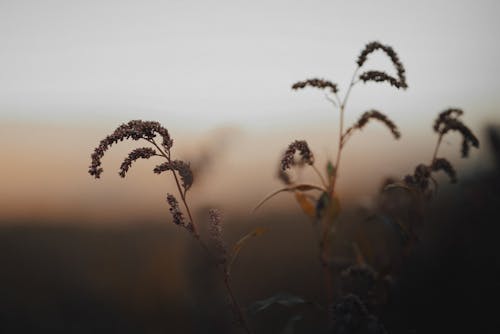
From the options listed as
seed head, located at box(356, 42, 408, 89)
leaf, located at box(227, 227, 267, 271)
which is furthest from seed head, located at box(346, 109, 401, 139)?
leaf, located at box(227, 227, 267, 271)

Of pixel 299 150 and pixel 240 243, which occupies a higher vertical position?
pixel 299 150

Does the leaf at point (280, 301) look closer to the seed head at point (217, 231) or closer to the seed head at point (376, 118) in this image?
the seed head at point (217, 231)

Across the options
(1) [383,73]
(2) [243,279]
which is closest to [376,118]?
(1) [383,73]

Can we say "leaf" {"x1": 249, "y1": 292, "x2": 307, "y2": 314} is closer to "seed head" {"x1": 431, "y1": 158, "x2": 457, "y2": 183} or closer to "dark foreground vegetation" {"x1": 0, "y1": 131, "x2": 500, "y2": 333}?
"dark foreground vegetation" {"x1": 0, "y1": 131, "x2": 500, "y2": 333}

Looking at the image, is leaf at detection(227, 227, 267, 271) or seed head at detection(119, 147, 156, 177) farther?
leaf at detection(227, 227, 267, 271)

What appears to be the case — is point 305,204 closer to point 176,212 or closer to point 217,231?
point 217,231

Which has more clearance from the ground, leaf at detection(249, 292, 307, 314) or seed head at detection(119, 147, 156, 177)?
seed head at detection(119, 147, 156, 177)

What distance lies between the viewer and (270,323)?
5.25 metres

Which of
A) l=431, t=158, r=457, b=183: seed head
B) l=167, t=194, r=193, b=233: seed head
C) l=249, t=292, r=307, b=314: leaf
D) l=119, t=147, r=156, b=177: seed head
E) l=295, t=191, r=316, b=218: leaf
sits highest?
l=119, t=147, r=156, b=177: seed head

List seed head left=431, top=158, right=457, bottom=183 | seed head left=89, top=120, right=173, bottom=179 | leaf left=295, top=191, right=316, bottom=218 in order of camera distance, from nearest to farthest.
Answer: seed head left=89, top=120, right=173, bottom=179 < seed head left=431, top=158, right=457, bottom=183 < leaf left=295, top=191, right=316, bottom=218

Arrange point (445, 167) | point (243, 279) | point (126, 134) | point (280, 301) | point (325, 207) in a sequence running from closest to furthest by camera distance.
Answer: point (126, 134) → point (280, 301) → point (445, 167) → point (325, 207) → point (243, 279)

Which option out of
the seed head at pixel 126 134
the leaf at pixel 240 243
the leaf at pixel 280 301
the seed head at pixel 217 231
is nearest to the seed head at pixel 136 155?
the seed head at pixel 126 134

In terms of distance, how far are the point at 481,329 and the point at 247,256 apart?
3952mm

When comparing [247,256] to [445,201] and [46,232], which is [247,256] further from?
[46,232]
